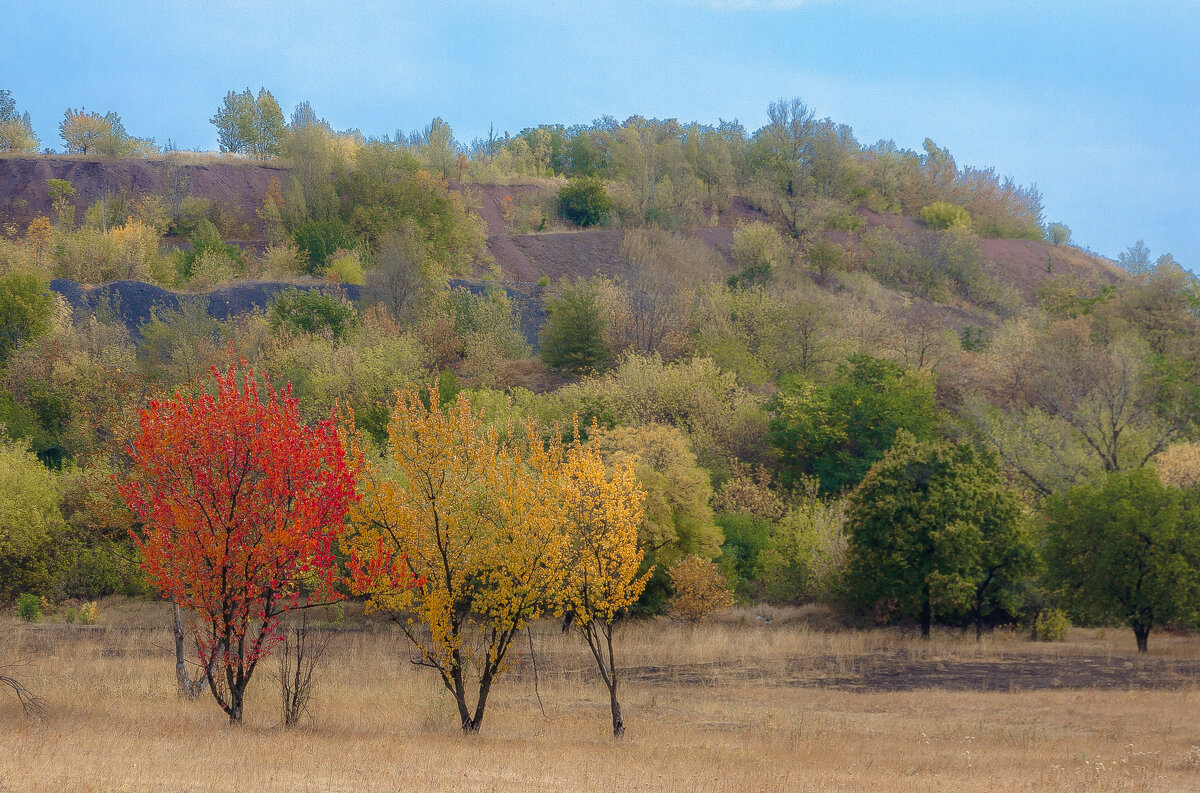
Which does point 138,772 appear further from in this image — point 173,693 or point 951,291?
point 951,291

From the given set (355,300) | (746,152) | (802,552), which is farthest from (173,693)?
(746,152)

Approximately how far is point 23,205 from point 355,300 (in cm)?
3215

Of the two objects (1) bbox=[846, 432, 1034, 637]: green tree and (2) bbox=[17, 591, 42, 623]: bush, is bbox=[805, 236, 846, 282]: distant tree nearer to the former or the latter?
(1) bbox=[846, 432, 1034, 637]: green tree

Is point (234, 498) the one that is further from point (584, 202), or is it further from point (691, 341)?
point (584, 202)

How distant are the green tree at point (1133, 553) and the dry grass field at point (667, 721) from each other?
1.36 metres

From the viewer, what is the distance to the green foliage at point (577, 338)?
54.2 metres

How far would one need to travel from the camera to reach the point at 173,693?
20.7m

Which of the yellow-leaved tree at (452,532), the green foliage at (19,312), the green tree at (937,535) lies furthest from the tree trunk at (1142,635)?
the green foliage at (19,312)

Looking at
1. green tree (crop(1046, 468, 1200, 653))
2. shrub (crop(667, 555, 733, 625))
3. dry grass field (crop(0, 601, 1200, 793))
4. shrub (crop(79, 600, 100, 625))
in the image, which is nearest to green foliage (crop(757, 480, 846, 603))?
dry grass field (crop(0, 601, 1200, 793))

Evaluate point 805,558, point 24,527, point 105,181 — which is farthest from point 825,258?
point 24,527

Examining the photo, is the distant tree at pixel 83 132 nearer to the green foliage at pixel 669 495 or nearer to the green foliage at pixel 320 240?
the green foliage at pixel 320 240

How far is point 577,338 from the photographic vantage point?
54.5m

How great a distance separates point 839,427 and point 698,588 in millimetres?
14899

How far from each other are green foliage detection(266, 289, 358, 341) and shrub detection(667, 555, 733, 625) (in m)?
28.7
